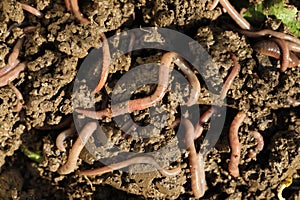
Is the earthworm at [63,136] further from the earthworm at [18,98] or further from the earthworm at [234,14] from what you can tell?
the earthworm at [234,14]

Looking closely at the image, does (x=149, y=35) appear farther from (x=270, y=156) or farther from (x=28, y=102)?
(x=270, y=156)

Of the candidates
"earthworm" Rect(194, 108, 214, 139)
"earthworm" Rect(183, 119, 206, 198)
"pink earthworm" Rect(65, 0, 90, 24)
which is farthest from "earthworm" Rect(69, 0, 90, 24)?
"earthworm" Rect(194, 108, 214, 139)

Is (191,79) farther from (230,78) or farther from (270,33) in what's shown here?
(270,33)

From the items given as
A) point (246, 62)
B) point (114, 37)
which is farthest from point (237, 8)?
point (114, 37)

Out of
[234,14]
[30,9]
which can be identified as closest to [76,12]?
[30,9]

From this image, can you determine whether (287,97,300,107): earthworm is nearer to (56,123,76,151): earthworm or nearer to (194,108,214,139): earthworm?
(194,108,214,139): earthworm

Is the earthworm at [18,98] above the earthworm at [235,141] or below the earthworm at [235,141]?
above

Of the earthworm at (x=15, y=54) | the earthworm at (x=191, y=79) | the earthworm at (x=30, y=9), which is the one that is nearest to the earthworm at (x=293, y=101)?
the earthworm at (x=191, y=79)
